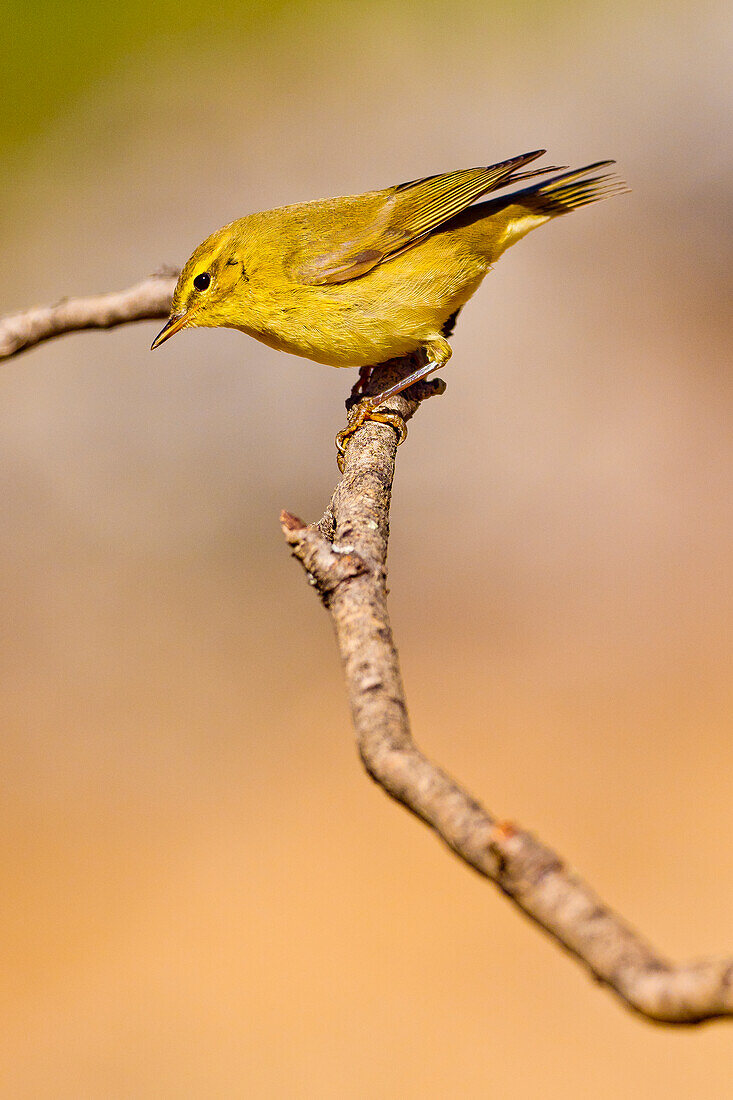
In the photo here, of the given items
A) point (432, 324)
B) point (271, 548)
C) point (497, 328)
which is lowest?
point (432, 324)

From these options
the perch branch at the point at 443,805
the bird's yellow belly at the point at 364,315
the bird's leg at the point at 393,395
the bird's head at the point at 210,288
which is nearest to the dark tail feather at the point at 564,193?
the bird's yellow belly at the point at 364,315

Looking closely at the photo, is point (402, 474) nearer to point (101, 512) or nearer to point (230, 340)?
point (230, 340)

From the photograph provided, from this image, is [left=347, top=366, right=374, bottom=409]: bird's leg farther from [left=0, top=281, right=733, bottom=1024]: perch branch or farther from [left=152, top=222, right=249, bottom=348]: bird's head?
[left=0, top=281, right=733, bottom=1024]: perch branch

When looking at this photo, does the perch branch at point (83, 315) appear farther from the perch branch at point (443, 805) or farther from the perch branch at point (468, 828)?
the perch branch at point (468, 828)

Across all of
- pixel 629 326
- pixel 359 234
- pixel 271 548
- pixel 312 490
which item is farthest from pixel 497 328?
pixel 359 234

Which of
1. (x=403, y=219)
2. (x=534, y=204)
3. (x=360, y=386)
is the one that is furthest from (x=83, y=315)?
(x=534, y=204)

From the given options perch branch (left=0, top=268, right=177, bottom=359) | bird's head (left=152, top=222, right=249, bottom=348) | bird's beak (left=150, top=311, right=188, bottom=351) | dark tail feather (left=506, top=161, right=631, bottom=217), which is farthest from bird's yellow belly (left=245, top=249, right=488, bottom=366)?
dark tail feather (left=506, top=161, right=631, bottom=217)

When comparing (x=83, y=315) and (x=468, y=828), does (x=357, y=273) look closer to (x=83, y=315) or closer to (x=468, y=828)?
(x=83, y=315)
